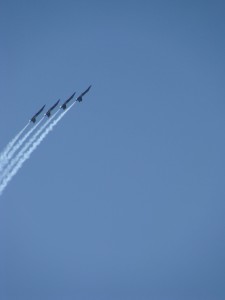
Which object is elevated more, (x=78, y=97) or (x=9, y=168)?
(x=78, y=97)

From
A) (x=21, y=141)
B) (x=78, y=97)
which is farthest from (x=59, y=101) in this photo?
(x=21, y=141)

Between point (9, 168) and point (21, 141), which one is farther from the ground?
point (21, 141)

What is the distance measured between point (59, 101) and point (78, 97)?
352 cm

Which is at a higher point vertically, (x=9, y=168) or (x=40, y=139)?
(x=40, y=139)

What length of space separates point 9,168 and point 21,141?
275 inches

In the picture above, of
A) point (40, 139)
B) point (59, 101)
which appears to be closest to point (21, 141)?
point (40, 139)

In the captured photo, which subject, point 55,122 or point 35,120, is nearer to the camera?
point 35,120

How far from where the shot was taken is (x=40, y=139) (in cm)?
10500

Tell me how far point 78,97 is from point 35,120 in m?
9.55

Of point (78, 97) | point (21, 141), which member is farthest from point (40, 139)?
point (78, 97)

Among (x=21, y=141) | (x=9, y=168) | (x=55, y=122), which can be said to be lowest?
(x=9, y=168)

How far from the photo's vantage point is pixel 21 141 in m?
104

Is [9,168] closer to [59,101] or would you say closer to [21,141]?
[21,141]

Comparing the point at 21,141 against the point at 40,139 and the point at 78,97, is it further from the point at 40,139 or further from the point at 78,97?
the point at 78,97
